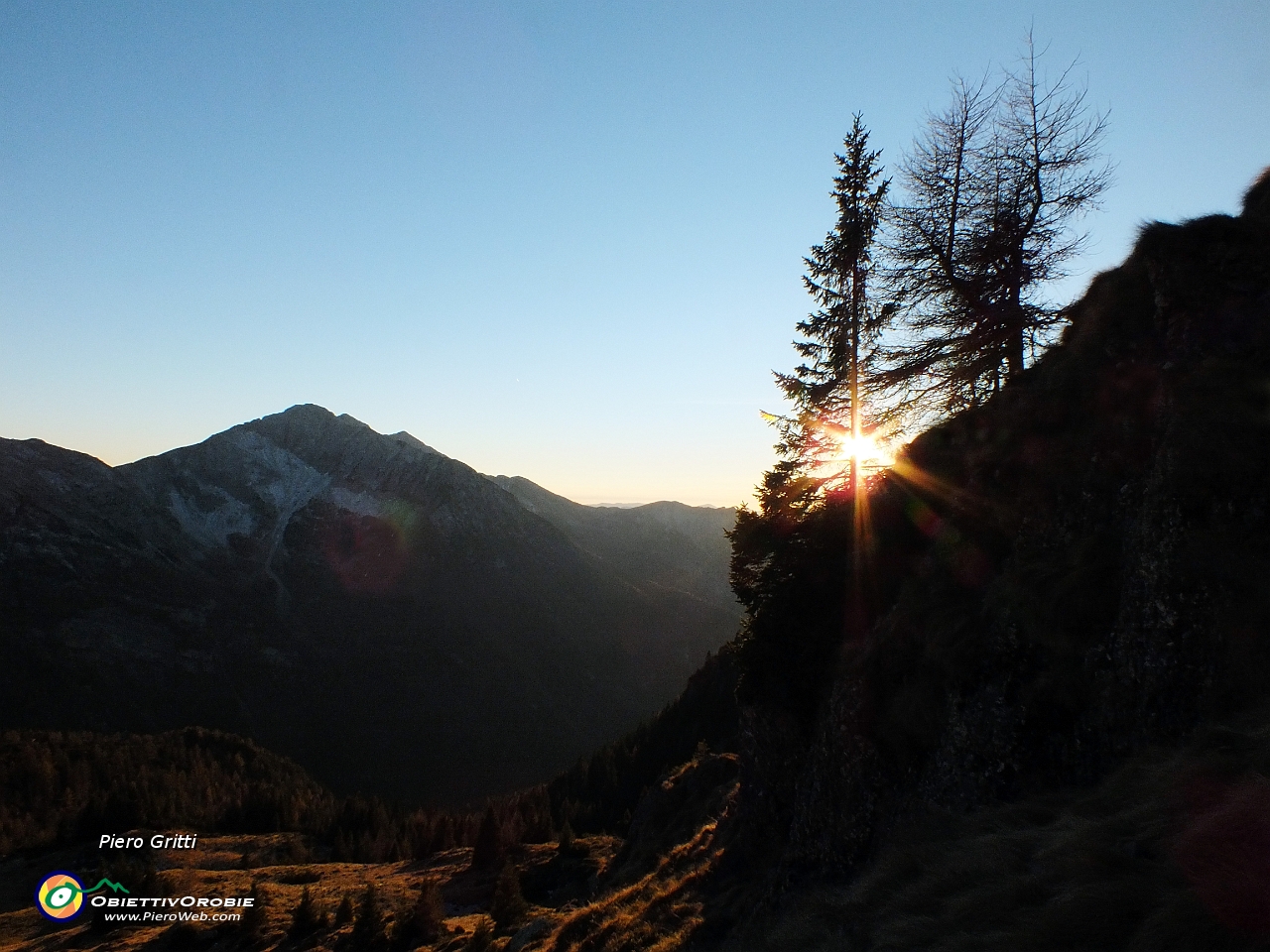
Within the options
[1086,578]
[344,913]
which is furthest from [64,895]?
[1086,578]

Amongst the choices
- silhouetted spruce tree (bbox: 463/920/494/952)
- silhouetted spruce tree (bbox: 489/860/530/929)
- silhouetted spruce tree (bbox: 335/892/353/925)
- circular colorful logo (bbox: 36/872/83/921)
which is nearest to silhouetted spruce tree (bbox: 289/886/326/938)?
silhouetted spruce tree (bbox: 335/892/353/925)

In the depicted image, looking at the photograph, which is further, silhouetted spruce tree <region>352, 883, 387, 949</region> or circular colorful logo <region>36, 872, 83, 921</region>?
circular colorful logo <region>36, 872, 83, 921</region>

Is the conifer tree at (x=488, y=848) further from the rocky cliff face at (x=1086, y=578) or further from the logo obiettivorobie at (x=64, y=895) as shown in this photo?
the rocky cliff face at (x=1086, y=578)

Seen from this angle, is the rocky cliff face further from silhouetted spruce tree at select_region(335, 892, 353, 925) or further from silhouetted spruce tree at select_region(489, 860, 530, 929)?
silhouetted spruce tree at select_region(335, 892, 353, 925)

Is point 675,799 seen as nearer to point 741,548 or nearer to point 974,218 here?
point 741,548

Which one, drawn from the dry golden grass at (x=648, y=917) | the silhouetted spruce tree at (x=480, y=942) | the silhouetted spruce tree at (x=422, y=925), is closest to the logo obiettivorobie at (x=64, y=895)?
the silhouetted spruce tree at (x=422, y=925)

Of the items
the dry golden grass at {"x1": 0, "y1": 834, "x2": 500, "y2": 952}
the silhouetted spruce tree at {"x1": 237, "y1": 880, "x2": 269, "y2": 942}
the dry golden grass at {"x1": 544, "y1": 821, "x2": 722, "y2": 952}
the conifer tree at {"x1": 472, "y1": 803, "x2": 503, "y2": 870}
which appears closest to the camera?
the dry golden grass at {"x1": 544, "y1": 821, "x2": 722, "y2": 952}

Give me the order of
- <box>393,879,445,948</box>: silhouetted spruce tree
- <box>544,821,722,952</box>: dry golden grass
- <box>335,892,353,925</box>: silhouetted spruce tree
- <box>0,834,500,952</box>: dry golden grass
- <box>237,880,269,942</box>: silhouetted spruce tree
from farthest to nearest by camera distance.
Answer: <box>335,892,353,925</box>: silhouetted spruce tree, <box>0,834,500,952</box>: dry golden grass, <box>237,880,269,942</box>: silhouetted spruce tree, <box>393,879,445,948</box>: silhouetted spruce tree, <box>544,821,722,952</box>: dry golden grass

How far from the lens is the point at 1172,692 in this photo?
9.32 meters

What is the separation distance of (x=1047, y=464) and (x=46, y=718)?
9973 inches

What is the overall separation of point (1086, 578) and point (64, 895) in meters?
72.9

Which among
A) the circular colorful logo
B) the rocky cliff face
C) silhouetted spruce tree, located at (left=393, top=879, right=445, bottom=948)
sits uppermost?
the rocky cliff face

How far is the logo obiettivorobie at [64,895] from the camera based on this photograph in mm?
49125

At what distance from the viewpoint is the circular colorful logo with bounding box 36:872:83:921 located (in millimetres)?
50344
